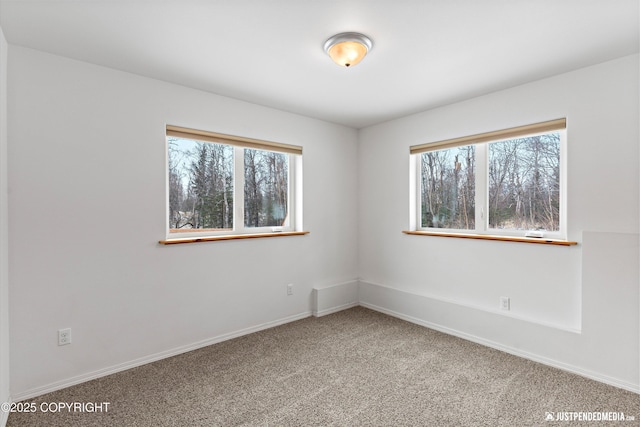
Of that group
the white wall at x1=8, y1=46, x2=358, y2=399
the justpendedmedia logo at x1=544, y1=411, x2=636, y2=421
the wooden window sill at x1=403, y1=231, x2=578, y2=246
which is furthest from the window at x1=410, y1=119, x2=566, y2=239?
the white wall at x1=8, y1=46, x2=358, y2=399

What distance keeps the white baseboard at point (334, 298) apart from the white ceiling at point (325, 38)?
231 centimetres

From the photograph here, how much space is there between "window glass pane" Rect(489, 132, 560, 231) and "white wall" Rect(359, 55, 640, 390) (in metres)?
0.22

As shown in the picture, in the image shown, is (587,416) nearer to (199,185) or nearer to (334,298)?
(334,298)

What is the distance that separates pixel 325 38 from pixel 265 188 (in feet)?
6.19

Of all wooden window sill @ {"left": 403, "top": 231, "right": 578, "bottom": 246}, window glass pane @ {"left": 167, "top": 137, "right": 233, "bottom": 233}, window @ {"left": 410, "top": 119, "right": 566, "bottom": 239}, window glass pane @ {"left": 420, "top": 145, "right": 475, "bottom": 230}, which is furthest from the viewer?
window glass pane @ {"left": 420, "top": 145, "right": 475, "bottom": 230}

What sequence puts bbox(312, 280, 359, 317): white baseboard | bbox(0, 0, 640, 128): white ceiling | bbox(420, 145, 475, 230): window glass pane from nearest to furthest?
1. bbox(0, 0, 640, 128): white ceiling
2. bbox(420, 145, 475, 230): window glass pane
3. bbox(312, 280, 359, 317): white baseboard

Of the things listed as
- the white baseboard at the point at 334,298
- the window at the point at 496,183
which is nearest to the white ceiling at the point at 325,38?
the window at the point at 496,183

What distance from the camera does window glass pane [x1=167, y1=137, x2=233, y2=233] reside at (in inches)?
118

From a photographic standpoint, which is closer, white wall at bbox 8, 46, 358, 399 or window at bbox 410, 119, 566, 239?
white wall at bbox 8, 46, 358, 399

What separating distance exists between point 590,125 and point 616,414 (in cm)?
200

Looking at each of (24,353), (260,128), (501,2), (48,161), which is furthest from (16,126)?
(501,2)

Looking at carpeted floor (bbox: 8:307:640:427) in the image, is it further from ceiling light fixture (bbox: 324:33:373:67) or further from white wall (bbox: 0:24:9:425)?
ceiling light fixture (bbox: 324:33:373:67)

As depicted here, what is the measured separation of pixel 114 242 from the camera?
2531 mm

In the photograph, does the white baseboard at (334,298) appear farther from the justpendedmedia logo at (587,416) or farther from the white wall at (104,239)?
the justpendedmedia logo at (587,416)
